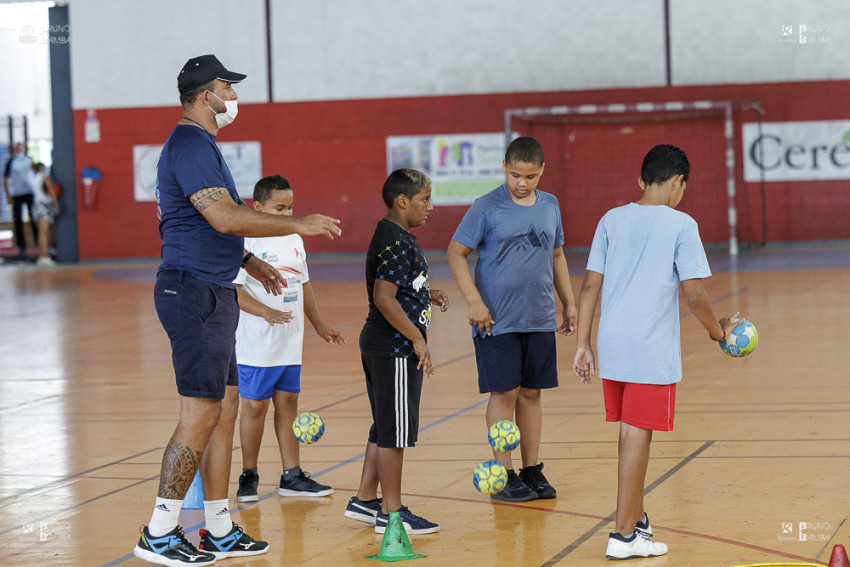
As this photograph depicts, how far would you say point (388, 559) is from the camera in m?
4.47

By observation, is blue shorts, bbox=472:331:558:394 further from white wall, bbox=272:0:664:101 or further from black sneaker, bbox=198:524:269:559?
white wall, bbox=272:0:664:101

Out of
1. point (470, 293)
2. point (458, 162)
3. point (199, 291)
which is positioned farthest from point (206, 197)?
point (458, 162)

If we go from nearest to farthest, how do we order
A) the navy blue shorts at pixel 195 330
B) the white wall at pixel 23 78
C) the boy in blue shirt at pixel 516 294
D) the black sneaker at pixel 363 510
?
the navy blue shorts at pixel 195 330 → the black sneaker at pixel 363 510 → the boy in blue shirt at pixel 516 294 → the white wall at pixel 23 78

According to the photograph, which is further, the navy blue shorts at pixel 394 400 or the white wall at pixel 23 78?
the white wall at pixel 23 78

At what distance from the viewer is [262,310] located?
5641mm

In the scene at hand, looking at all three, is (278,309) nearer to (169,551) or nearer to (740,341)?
(169,551)

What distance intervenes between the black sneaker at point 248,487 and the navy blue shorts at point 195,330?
112cm

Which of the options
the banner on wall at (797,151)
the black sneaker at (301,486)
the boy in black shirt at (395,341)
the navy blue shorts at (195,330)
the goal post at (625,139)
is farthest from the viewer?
the goal post at (625,139)

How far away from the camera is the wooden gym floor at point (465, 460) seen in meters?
4.64

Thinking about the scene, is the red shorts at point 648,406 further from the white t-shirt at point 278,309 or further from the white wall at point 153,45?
the white wall at point 153,45

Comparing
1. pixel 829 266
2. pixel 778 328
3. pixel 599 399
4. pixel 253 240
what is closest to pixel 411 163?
pixel 829 266

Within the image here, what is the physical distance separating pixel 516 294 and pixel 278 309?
1.31 m

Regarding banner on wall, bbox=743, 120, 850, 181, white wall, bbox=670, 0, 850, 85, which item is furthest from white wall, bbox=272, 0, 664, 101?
banner on wall, bbox=743, 120, 850, 181

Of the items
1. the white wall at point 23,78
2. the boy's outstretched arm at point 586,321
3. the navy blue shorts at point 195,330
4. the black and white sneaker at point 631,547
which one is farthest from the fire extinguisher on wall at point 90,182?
the black and white sneaker at point 631,547
